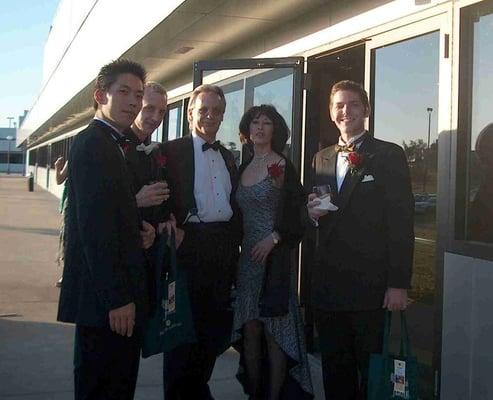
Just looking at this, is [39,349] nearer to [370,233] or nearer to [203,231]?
[203,231]

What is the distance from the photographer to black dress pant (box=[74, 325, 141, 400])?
105 inches

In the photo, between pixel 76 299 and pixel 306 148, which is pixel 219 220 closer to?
pixel 76 299

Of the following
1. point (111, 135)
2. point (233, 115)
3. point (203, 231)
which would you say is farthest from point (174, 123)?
point (111, 135)

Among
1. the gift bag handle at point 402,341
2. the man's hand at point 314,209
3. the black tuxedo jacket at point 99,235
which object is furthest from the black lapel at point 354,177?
the black tuxedo jacket at point 99,235

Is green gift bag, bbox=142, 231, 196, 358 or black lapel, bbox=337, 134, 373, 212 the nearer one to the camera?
green gift bag, bbox=142, 231, 196, 358

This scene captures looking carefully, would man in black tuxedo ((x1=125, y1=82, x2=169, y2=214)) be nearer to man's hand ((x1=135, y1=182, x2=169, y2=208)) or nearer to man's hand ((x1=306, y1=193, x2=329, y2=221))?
man's hand ((x1=135, y1=182, x2=169, y2=208))

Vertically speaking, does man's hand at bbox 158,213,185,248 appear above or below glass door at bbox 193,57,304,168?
below

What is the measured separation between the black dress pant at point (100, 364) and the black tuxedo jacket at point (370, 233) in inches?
43.7

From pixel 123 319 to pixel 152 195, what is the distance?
648 mm

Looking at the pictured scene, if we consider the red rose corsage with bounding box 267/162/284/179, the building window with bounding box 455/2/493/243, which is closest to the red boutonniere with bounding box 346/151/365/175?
the red rose corsage with bounding box 267/162/284/179

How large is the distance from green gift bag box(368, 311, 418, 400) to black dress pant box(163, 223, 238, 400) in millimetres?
1004

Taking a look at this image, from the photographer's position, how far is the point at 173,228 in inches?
128

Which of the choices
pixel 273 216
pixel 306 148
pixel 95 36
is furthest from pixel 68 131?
pixel 273 216

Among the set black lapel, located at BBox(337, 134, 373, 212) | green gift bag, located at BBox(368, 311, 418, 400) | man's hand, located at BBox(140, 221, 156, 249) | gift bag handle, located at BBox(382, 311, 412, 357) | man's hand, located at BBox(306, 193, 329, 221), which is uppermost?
black lapel, located at BBox(337, 134, 373, 212)
